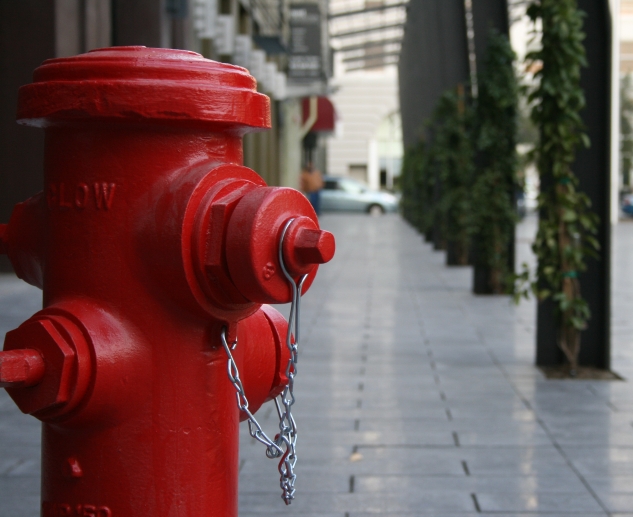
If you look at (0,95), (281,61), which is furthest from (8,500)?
(281,61)

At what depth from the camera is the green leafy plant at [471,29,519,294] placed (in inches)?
443

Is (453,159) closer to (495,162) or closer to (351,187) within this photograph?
(495,162)

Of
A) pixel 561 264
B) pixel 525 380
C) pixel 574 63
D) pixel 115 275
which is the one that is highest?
pixel 574 63

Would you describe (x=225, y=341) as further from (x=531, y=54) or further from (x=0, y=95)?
(x=0, y=95)

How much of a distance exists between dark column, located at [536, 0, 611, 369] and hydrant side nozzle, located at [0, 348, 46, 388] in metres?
5.53

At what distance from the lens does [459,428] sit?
→ 195 inches

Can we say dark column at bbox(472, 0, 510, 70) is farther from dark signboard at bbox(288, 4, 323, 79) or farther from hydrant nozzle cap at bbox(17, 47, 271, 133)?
dark signboard at bbox(288, 4, 323, 79)

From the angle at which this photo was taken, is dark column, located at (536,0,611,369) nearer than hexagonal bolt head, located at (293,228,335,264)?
No

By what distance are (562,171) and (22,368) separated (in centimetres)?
540

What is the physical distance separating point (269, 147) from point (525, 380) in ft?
75.1

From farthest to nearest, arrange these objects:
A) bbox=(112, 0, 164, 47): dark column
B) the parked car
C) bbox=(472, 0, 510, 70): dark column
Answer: the parked car, bbox=(472, 0, 510, 70): dark column, bbox=(112, 0, 164, 47): dark column

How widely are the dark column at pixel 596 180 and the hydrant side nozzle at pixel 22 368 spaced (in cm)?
553

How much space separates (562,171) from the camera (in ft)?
21.0

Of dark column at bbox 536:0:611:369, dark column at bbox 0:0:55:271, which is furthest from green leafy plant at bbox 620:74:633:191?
dark column at bbox 536:0:611:369
